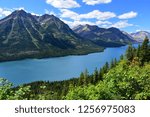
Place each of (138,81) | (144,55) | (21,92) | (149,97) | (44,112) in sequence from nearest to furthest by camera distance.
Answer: (44,112) → (21,92) → (149,97) → (138,81) → (144,55)

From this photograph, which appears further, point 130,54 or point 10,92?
point 130,54

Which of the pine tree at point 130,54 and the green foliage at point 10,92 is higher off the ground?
the green foliage at point 10,92

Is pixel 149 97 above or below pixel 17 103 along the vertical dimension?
below

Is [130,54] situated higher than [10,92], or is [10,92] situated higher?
[10,92]

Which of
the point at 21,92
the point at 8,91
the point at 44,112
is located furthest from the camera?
the point at 8,91

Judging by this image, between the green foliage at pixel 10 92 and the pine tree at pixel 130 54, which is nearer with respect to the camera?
Result: the green foliage at pixel 10 92

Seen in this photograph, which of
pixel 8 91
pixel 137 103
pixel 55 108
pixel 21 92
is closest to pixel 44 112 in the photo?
pixel 55 108

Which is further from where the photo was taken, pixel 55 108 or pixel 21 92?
pixel 21 92

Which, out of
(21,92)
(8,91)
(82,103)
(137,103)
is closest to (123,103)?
(137,103)

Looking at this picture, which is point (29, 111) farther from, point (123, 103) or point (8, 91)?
point (8, 91)

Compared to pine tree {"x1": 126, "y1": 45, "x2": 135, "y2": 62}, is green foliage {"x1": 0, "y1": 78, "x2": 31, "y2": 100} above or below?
above

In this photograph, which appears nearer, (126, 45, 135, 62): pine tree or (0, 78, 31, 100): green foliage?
(0, 78, 31, 100): green foliage
